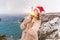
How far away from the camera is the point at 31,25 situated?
60.7 inches

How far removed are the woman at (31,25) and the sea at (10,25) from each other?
0.05 m

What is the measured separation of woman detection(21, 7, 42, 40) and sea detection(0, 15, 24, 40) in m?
0.05

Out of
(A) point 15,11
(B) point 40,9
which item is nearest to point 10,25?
(A) point 15,11

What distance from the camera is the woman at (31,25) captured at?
1.52m

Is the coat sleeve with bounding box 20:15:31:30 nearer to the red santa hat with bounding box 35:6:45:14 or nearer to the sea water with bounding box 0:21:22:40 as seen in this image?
the sea water with bounding box 0:21:22:40

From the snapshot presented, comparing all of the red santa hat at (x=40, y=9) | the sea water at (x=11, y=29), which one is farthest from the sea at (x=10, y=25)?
the red santa hat at (x=40, y=9)

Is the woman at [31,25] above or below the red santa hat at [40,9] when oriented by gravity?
below

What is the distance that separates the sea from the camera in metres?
1.52

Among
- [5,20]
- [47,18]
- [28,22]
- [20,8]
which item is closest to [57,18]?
[47,18]

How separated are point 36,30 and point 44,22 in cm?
13

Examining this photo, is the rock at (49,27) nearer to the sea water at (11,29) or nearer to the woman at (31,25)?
the woman at (31,25)

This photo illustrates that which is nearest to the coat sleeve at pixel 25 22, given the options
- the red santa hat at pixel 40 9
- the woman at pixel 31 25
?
the woman at pixel 31 25

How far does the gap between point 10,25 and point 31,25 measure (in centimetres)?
24

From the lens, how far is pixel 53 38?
152cm
